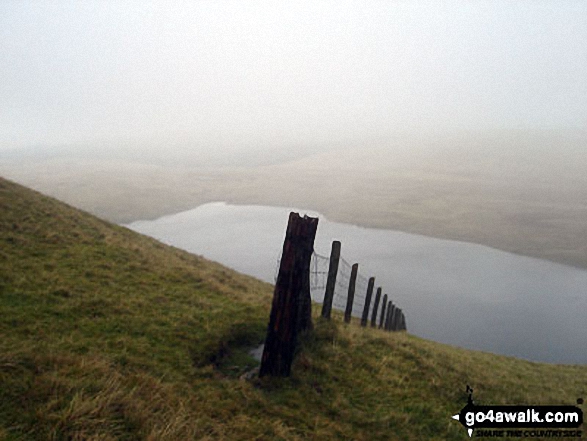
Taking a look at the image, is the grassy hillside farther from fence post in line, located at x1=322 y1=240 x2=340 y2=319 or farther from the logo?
fence post in line, located at x1=322 y1=240 x2=340 y2=319

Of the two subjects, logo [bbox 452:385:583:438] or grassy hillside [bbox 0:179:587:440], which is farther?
logo [bbox 452:385:583:438]

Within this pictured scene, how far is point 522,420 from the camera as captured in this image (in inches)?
283

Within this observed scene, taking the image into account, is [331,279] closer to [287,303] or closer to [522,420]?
[287,303]

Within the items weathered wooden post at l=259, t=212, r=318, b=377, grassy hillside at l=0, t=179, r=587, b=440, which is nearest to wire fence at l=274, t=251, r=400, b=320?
weathered wooden post at l=259, t=212, r=318, b=377

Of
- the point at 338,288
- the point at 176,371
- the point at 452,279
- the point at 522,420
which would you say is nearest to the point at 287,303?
the point at 176,371

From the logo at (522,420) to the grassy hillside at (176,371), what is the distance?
377mm

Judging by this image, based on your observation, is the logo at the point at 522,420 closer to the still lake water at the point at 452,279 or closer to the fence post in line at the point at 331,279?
the fence post in line at the point at 331,279

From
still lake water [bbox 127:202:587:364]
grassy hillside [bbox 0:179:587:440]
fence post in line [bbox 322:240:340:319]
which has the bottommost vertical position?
still lake water [bbox 127:202:587:364]

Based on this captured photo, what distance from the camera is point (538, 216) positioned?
148 meters

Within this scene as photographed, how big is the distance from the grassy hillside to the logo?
14.9 inches

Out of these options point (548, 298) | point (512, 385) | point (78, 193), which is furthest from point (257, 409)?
point (78, 193)

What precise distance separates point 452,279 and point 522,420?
9477 cm

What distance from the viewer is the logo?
22.1 feet

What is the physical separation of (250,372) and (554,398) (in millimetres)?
8418
